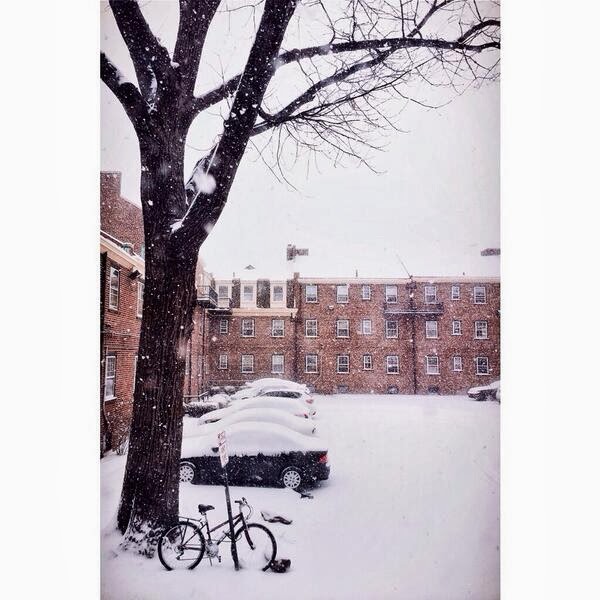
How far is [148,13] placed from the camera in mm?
3590

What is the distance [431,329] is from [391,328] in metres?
0.32

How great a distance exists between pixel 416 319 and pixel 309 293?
90cm

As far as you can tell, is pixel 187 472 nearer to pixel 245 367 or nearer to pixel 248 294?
pixel 245 367

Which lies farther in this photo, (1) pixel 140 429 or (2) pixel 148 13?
(2) pixel 148 13

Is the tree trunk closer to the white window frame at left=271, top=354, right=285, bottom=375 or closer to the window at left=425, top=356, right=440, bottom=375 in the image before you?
the white window frame at left=271, top=354, right=285, bottom=375

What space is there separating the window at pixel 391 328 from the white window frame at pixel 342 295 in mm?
382

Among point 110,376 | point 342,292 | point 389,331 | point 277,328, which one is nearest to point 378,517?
point 389,331

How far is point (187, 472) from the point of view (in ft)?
11.4

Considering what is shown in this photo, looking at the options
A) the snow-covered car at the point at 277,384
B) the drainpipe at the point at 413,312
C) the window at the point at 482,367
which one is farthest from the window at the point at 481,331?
the snow-covered car at the point at 277,384

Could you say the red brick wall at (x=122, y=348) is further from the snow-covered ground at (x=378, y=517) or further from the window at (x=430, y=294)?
the window at (x=430, y=294)

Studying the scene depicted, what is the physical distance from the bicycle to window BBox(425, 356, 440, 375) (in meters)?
1.77

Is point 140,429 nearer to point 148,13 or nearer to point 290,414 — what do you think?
point 290,414

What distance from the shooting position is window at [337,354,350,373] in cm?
356
